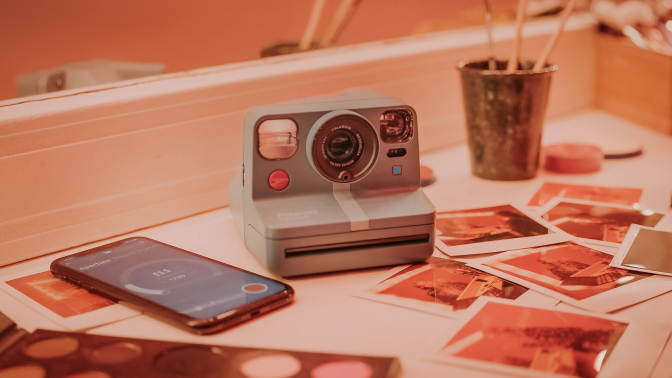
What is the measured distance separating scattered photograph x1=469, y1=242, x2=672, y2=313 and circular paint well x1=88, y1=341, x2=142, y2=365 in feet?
1.38

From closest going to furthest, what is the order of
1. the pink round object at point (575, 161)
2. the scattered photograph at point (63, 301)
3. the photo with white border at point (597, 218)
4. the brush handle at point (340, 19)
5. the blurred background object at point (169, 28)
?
the scattered photograph at point (63, 301), the photo with white border at point (597, 218), the pink round object at point (575, 161), the brush handle at point (340, 19), the blurred background object at point (169, 28)

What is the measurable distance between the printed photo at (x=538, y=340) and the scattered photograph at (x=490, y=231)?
0.57 feet

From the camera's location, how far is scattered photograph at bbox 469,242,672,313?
696mm

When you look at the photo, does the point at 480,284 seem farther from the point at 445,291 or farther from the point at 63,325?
the point at 63,325

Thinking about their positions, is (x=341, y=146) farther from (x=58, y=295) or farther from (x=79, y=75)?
(x=79, y=75)

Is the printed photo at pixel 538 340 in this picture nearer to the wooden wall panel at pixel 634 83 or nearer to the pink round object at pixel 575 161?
the pink round object at pixel 575 161

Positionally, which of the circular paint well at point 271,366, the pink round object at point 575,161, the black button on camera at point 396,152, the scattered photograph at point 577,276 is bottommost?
the circular paint well at point 271,366

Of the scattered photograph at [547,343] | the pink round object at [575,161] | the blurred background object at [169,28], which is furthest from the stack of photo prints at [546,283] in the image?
the blurred background object at [169,28]

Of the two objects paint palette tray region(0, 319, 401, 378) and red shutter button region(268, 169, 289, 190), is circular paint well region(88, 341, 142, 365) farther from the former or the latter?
red shutter button region(268, 169, 289, 190)

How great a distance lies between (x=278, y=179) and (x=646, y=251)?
0.49 meters

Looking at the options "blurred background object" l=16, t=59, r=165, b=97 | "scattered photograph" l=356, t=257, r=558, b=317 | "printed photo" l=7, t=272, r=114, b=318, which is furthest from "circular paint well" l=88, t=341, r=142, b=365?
"blurred background object" l=16, t=59, r=165, b=97

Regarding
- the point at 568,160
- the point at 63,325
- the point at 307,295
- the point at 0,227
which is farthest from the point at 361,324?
the point at 568,160

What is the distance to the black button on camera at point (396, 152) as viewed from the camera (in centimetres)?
82

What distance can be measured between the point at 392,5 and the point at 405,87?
861 mm
